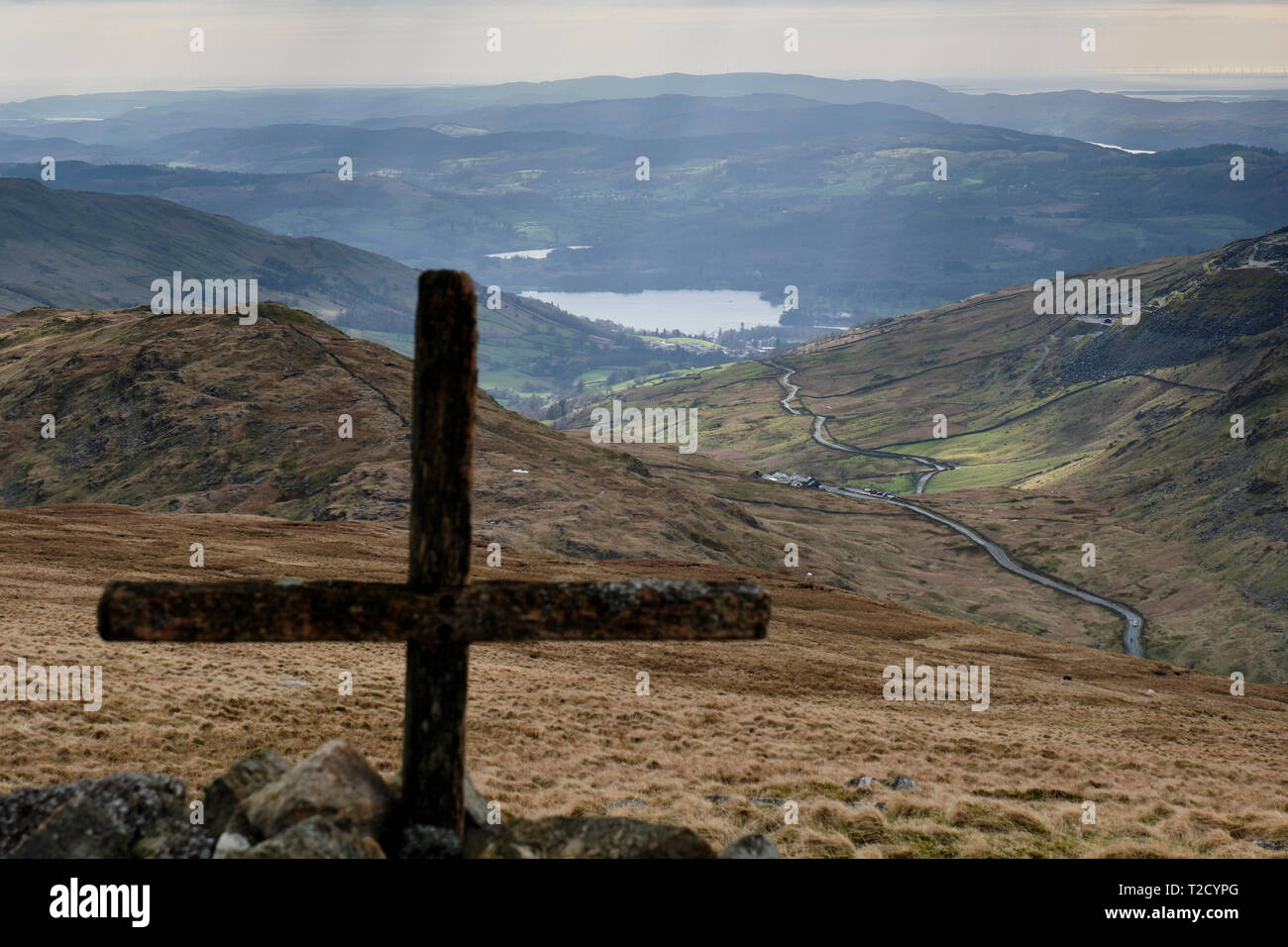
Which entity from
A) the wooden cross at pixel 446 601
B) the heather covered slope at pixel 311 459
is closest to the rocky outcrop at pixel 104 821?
the wooden cross at pixel 446 601

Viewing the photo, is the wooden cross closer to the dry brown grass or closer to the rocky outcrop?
the rocky outcrop

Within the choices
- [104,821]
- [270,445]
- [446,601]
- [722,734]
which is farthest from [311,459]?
[446,601]

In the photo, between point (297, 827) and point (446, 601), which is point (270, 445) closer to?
point (297, 827)

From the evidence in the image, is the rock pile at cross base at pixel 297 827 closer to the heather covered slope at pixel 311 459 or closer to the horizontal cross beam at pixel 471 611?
the horizontal cross beam at pixel 471 611

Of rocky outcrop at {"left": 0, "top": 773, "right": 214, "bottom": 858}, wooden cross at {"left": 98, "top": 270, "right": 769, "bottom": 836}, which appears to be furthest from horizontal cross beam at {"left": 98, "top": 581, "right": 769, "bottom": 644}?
rocky outcrop at {"left": 0, "top": 773, "right": 214, "bottom": 858}
